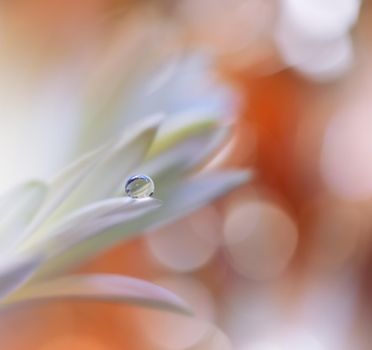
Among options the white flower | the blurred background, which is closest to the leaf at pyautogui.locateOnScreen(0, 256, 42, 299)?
the white flower

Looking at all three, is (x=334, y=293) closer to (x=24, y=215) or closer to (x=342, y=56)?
(x=342, y=56)

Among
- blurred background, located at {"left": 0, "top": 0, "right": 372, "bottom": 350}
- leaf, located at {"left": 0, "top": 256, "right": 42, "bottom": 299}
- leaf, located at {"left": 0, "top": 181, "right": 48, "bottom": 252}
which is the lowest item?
leaf, located at {"left": 0, "top": 256, "right": 42, "bottom": 299}

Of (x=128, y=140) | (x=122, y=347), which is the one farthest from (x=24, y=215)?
(x=122, y=347)

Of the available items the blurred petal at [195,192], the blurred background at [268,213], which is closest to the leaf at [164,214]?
the blurred petal at [195,192]

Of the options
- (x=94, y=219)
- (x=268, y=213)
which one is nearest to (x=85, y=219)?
(x=94, y=219)

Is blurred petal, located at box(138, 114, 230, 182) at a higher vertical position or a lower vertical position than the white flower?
higher

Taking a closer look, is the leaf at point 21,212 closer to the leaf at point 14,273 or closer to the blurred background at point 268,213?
the leaf at point 14,273

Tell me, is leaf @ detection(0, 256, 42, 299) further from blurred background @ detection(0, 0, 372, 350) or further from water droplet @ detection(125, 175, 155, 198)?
blurred background @ detection(0, 0, 372, 350)

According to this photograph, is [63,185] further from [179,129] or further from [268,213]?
[268,213]
